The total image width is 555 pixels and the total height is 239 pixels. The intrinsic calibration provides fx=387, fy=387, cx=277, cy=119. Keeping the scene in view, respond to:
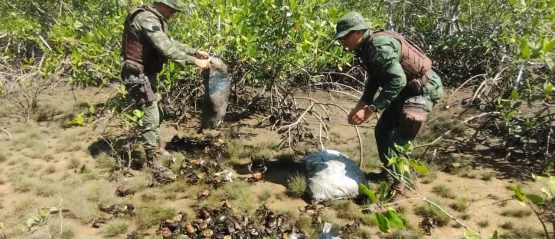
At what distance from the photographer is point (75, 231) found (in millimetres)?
2982

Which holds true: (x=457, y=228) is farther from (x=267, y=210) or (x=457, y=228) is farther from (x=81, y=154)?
(x=81, y=154)

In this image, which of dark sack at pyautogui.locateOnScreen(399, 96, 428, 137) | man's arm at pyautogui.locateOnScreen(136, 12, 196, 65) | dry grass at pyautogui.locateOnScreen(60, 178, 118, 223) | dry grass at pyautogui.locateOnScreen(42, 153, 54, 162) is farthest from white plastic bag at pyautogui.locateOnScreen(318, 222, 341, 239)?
dry grass at pyautogui.locateOnScreen(42, 153, 54, 162)

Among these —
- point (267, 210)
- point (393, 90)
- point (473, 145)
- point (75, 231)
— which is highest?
point (393, 90)

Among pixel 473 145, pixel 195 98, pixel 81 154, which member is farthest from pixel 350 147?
pixel 81 154

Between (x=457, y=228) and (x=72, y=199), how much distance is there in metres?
3.16

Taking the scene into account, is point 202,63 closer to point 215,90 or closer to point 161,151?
point 215,90

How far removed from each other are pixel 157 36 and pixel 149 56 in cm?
33

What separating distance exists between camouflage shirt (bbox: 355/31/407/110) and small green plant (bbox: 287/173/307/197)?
1.00 metres

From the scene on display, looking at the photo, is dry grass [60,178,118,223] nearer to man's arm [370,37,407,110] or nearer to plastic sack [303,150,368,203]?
plastic sack [303,150,368,203]

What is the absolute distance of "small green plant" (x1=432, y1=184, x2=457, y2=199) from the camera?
11.2 feet

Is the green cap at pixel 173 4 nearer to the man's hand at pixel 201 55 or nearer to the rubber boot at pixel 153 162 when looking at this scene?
the man's hand at pixel 201 55

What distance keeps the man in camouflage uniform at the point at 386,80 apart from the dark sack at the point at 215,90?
125 cm

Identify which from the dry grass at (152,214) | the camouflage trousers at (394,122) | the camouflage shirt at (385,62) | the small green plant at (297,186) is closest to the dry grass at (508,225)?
the camouflage trousers at (394,122)

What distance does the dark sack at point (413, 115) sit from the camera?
9.87 feet
